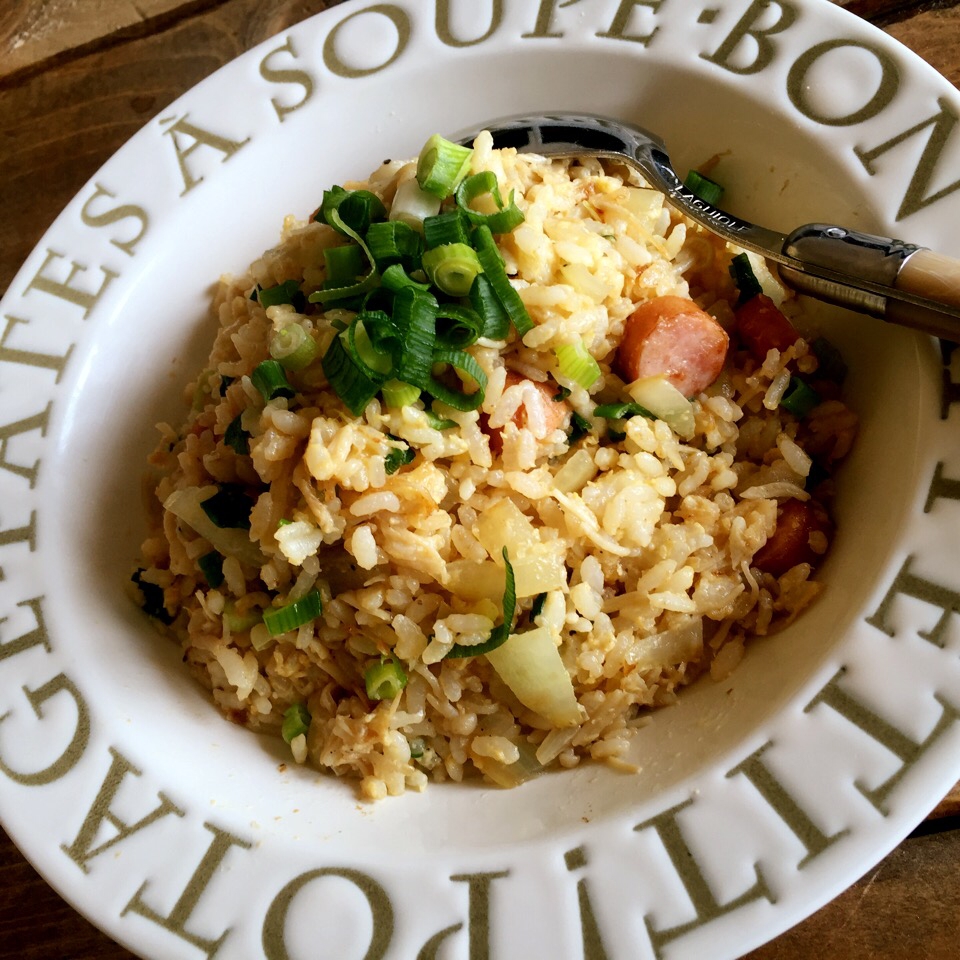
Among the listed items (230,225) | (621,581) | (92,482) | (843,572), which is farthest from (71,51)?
(843,572)

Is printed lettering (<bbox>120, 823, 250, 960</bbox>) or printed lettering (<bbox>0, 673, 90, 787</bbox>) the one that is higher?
printed lettering (<bbox>0, 673, 90, 787</bbox>)

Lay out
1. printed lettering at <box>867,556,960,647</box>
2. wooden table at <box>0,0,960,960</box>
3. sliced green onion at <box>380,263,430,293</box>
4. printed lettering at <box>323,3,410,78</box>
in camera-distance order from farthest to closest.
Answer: wooden table at <box>0,0,960,960</box>, printed lettering at <box>323,3,410,78</box>, sliced green onion at <box>380,263,430,293</box>, printed lettering at <box>867,556,960,647</box>

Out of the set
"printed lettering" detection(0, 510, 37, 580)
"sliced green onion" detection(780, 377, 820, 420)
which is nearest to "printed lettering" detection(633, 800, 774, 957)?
"sliced green onion" detection(780, 377, 820, 420)

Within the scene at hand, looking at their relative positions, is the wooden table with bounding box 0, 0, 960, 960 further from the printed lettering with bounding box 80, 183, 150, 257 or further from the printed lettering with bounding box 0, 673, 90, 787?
the printed lettering with bounding box 0, 673, 90, 787

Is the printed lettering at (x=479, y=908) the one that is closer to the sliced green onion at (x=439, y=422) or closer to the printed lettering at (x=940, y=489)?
the sliced green onion at (x=439, y=422)

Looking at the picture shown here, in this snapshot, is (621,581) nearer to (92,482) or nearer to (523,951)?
(523,951)

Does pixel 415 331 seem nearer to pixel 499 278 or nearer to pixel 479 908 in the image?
pixel 499 278

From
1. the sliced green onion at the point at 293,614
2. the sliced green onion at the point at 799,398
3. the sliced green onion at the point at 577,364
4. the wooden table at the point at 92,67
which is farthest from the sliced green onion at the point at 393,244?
the wooden table at the point at 92,67

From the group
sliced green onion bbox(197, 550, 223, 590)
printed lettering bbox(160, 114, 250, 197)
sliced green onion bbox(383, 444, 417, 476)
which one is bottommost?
sliced green onion bbox(197, 550, 223, 590)
